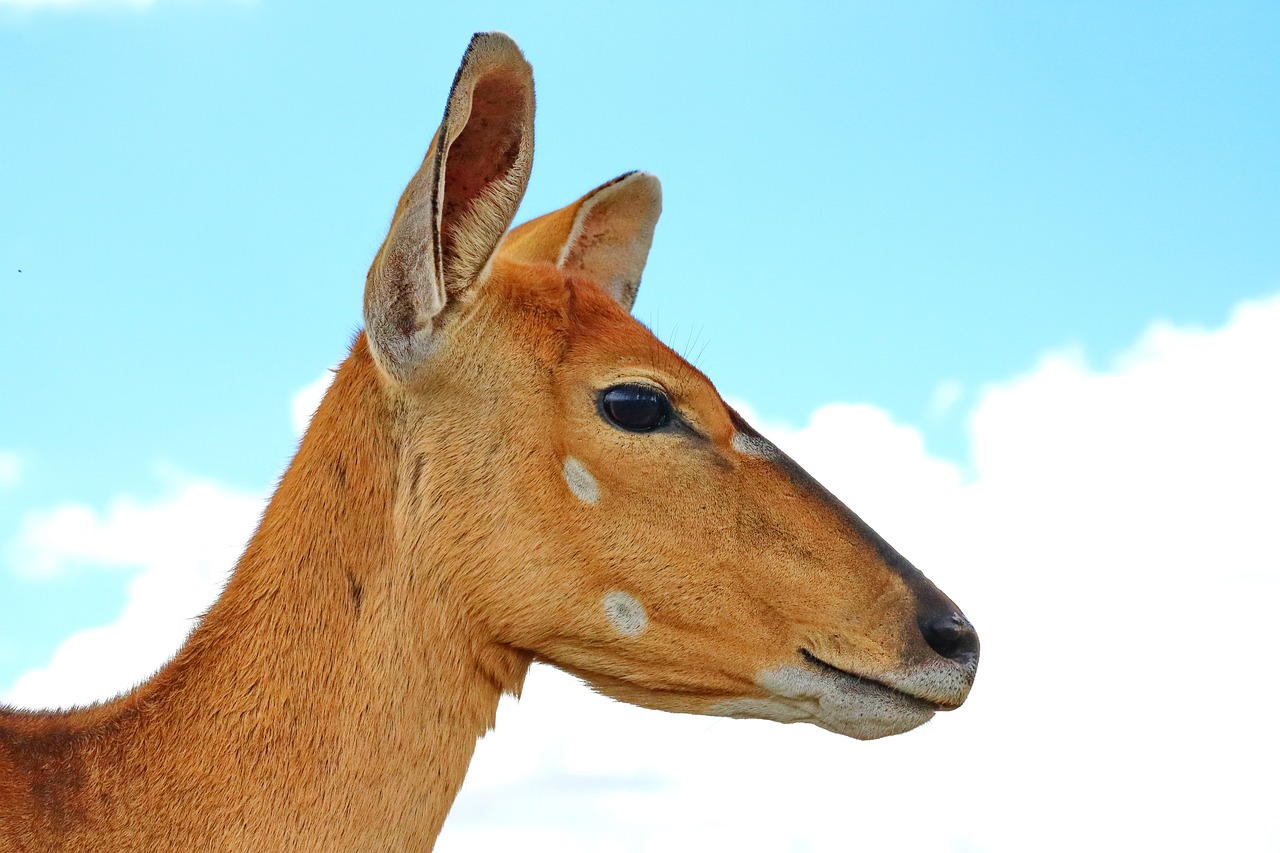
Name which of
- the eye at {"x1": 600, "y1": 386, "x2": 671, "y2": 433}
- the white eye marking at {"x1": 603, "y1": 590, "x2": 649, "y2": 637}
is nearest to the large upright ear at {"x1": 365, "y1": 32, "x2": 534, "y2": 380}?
the eye at {"x1": 600, "y1": 386, "x2": 671, "y2": 433}

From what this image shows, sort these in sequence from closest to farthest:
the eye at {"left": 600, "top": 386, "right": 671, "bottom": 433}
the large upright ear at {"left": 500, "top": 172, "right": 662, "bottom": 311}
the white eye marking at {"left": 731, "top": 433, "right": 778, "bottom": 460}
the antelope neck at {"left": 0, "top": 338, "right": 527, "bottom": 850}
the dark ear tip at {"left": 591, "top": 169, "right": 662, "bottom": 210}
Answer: the antelope neck at {"left": 0, "top": 338, "right": 527, "bottom": 850}
the eye at {"left": 600, "top": 386, "right": 671, "bottom": 433}
the white eye marking at {"left": 731, "top": 433, "right": 778, "bottom": 460}
the large upright ear at {"left": 500, "top": 172, "right": 662, "bottom": 311}
the dark ear tip at {"left": 591, "top": 169, "right": 662, "bottom": 210}

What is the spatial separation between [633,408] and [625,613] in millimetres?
780

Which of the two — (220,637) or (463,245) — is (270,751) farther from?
(463,245)

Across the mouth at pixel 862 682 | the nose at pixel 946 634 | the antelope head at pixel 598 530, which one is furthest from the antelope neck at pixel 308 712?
the nose at pixel 946 634

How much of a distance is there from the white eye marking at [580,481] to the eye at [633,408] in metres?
0.23

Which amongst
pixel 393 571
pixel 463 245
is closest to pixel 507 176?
pixel 463 245

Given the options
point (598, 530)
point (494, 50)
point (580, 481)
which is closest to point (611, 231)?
point (494, 50)

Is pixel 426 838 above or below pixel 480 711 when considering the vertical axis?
below

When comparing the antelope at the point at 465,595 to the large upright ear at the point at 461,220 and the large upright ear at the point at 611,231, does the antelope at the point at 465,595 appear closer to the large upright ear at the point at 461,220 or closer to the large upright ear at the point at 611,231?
the large upright ear at the point at 461,220

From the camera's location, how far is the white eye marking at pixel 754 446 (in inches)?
209

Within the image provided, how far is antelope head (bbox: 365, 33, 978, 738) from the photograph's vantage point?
4.92m

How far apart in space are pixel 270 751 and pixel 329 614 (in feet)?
1.70

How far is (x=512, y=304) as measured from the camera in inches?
208

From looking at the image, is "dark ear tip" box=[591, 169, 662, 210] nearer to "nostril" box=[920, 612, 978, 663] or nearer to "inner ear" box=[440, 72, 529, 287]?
"inner ear" box=[440, 72, 529, 287]
